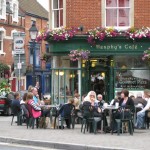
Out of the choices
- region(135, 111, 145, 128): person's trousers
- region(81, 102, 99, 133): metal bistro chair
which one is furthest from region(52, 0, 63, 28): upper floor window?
region(81, 102, 99, 133): metal bistro chair

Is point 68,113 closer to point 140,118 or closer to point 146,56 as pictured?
point 140,118

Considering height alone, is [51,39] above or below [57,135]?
above

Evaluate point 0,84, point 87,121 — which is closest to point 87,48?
point 87,121

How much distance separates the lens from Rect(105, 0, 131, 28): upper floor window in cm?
2633

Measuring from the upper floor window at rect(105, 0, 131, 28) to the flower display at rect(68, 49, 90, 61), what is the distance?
1942 mm

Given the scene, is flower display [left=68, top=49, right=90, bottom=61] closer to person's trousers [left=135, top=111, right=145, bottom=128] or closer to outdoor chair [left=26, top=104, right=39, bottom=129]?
outdoor chair [left=26, top=104, right=39, bottom=129]

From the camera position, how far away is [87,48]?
25844 mm

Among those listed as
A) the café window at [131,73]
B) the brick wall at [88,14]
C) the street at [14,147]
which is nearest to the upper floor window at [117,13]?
the brick wall at [88,14]

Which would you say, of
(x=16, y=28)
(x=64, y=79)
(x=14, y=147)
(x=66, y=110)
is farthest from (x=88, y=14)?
(x=16, y=28)

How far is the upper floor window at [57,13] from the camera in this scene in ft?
89.2

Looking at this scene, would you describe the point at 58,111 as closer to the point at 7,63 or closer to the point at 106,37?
the point at 106,37

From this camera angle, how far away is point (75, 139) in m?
16.9

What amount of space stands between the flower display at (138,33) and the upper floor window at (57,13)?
11.9 ft

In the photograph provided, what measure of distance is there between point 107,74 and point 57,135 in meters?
8.79
